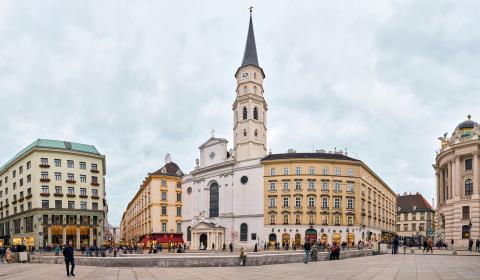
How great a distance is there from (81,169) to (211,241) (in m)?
28.5

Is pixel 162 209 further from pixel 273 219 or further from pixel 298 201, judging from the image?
pixel 298 201

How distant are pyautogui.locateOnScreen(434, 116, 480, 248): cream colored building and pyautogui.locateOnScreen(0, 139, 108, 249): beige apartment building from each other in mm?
60935

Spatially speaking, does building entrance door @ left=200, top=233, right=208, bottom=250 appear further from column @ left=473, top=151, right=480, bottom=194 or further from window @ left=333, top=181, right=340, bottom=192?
column @ left=473, top=151, right=480, bottom=194

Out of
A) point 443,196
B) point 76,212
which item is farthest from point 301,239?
point 76,212

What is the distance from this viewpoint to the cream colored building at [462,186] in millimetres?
59438

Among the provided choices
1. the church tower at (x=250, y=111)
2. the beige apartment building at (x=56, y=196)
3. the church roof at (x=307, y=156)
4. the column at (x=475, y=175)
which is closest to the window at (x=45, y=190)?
the beige apartment building at (x=56, y=196)

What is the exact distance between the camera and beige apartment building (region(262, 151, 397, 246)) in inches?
2876

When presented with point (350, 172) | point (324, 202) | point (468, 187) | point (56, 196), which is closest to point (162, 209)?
point (56, 196)

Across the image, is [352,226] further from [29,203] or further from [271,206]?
[29,203]

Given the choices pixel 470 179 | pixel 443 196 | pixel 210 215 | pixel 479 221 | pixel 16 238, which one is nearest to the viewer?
pixel 479 221

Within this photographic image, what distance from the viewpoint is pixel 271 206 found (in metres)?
75.7

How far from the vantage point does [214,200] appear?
8569 centimetres

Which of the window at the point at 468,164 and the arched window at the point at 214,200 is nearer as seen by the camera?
the window at the point at 468,164

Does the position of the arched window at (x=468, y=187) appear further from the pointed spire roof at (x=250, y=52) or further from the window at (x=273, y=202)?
the pointed spire roof at (x=250, y=52)
